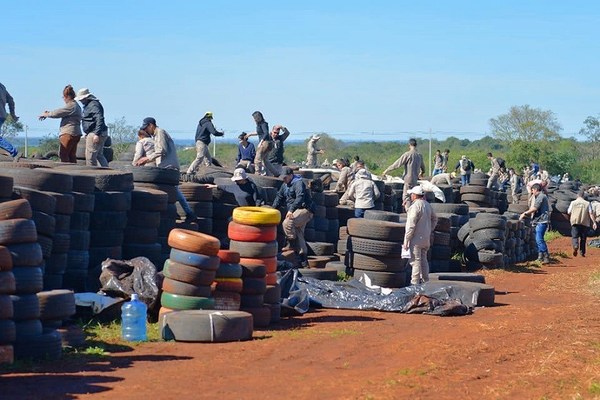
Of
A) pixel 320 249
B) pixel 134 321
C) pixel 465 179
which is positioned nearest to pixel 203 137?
pixel 320 249

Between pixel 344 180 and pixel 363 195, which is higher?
pixel 344 180

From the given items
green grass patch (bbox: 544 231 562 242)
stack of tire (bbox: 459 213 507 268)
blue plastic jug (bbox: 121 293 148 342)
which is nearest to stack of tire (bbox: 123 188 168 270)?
blue plastic jug (bbox: 121 293 148 342)

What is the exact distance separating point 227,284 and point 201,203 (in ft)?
19.8

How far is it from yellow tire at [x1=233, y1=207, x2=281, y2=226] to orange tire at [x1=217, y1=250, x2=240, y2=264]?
1060mm

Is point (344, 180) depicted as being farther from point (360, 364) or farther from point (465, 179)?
point (360, 364)

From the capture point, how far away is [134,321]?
12.5m

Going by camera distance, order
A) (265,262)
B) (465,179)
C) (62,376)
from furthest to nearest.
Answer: (465,179) → (265,262) → (62,376)

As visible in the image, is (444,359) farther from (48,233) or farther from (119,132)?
(119,132)

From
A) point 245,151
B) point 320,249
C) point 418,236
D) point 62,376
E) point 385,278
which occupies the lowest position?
point 385,278

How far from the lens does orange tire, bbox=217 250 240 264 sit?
1382 centimetres

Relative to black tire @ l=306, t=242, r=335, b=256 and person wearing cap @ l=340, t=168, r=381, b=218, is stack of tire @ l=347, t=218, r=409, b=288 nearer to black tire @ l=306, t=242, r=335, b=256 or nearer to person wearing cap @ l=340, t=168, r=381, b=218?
black tire @ l=306, t=242, r=335, b=256

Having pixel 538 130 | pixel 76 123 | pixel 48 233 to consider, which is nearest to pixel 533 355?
pixel 48 233

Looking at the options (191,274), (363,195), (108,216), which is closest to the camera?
(191,274)

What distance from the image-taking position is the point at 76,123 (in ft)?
66.4
